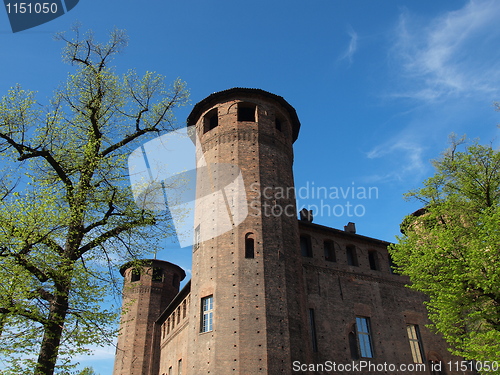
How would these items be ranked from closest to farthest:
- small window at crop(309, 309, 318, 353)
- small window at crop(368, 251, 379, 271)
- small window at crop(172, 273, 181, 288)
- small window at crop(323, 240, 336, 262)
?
small window at crop(309, 309, 318, 353), small window at crop(323, 240, 336, 262), small window at crop(368, 251, 379, 271), small window at crop(172, 273, 181, 288)

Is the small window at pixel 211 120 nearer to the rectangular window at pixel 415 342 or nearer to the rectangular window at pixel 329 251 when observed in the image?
the rectangular window at pixel 329 251

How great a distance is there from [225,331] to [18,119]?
9.15 m

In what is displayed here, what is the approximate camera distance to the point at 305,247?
62.3 feet

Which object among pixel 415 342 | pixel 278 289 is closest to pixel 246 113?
pixel 278 289

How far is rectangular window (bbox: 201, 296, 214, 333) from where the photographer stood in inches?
572

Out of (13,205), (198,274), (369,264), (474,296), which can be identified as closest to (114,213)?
(13,205)

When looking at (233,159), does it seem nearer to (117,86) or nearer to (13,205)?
(117,86)

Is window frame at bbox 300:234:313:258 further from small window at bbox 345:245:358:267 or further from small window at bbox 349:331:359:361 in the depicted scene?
small window at bbox 349:331:359:361

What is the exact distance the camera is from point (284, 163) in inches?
715

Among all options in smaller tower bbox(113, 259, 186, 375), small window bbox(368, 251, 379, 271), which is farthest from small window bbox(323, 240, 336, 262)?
smaller tower bbox(113, 259, 186, 375)

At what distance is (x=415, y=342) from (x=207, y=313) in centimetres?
1077

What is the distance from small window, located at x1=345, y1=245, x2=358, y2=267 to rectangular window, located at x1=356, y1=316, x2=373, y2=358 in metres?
2.75

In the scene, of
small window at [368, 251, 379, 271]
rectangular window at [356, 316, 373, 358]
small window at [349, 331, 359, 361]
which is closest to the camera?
small window at [349, 331, 359, 361]

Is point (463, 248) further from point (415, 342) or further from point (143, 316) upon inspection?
point (143, 316)
